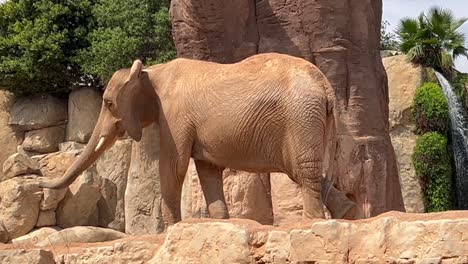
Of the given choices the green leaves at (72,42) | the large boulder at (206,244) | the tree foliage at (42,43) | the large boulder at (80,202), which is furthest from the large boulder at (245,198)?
the tree foliage at (42,43)

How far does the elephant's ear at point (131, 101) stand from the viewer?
8.71 m

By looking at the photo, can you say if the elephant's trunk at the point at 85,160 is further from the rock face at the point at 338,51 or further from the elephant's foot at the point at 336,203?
the rock face at the point at 338,51

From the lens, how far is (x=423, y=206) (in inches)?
784

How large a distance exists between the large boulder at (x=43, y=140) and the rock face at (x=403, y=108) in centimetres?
752

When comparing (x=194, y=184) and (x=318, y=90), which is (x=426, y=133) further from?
(x=318, y=90)

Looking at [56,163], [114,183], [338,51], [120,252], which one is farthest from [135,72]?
[114,183]

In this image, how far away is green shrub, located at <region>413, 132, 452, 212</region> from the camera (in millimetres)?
19953

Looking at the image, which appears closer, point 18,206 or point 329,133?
point 329,133

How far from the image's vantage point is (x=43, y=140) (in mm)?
21562

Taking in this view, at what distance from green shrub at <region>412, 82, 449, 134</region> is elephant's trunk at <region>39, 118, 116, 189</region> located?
12.6 metres

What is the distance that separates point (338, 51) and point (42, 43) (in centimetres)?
1202

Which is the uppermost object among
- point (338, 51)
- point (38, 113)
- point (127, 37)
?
point (127, 37)

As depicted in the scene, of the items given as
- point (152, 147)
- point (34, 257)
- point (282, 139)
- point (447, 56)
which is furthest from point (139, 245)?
point (447, 56)

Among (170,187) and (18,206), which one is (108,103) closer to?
(170,187)
